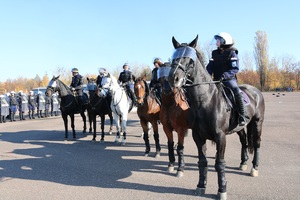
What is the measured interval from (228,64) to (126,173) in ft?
11.8

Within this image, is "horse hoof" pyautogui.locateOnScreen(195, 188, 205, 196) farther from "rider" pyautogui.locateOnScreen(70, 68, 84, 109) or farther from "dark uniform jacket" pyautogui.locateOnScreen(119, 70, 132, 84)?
"rider" pyautogui.locateOnScreen(70, 68, 84, 109)

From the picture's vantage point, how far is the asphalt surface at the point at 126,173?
5.17 meters

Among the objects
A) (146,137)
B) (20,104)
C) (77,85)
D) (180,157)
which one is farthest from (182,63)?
(20,104)

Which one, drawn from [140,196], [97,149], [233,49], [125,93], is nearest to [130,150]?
[97,149]

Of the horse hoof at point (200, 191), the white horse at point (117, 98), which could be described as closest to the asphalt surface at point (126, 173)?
the horse hoof at point (200, 191)

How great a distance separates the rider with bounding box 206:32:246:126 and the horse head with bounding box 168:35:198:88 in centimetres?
92

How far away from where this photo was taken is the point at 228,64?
18.0ft

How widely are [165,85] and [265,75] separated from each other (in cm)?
6733

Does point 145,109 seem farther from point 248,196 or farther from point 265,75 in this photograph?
point 265,75

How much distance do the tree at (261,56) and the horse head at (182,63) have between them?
217 ft

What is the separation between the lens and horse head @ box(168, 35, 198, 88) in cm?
432

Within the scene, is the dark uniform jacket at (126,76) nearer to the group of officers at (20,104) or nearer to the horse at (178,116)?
the horse at (178,116)

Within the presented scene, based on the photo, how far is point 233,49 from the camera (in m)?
5.43

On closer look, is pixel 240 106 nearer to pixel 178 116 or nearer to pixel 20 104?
pixel 178 116
